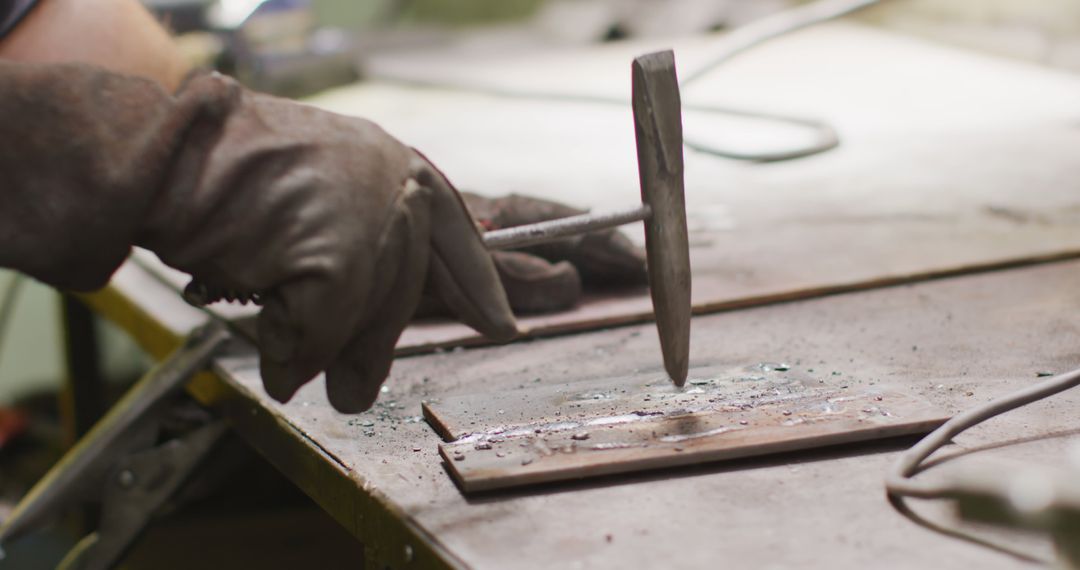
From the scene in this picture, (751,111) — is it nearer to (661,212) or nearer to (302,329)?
(661,212)

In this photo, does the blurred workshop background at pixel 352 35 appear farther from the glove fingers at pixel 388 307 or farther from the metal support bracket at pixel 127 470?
the glove fingers at pixel 388 307

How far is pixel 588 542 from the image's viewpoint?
0.97 m

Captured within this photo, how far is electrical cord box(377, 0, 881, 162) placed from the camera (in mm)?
2631

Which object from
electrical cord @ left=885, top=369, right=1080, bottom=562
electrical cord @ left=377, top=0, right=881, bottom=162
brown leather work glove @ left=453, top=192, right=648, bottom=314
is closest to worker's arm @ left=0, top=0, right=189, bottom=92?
brown leather work glove @ left=453, top=192, right=648, bottom=314

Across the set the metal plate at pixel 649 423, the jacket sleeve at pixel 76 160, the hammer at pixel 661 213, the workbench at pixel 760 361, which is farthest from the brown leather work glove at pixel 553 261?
the jacket sleeve at pixel 76 160

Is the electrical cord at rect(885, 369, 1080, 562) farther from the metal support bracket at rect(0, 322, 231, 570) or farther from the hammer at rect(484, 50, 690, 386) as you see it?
the metal support bracket at rect(0, 322, 231, 570)

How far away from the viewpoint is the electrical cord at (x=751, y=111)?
2631mm

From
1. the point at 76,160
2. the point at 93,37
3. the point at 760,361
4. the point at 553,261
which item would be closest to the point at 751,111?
the point at 553,261

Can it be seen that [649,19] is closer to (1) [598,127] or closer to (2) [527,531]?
(1) [598,127]

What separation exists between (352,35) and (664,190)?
3.54m

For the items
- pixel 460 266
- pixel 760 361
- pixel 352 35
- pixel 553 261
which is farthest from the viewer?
pixel 352 35

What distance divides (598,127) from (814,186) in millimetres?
780

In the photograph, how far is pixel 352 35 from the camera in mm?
4543

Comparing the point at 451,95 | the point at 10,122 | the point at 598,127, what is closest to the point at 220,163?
the point at 10,122
